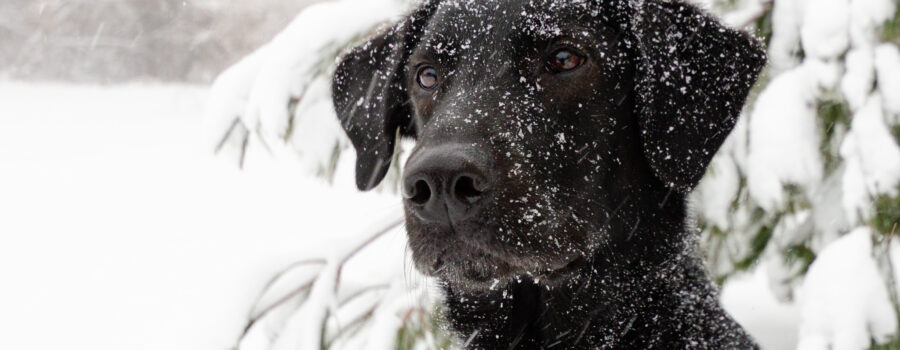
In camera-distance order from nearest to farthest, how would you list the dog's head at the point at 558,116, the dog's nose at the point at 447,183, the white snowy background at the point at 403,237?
the dog's nose at the point at 447,183
the dog's head at the point at 558,116
the white snowy background at the point at 403,237

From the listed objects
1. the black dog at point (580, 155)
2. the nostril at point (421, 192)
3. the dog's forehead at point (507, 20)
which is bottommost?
the nostril at point (421, 192)

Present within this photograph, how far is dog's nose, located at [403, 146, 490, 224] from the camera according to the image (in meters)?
1.86

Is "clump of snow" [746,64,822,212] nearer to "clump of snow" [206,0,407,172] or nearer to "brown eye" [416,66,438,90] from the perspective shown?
"brown eye" [416,66,438,90]

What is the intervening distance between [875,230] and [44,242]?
24.7 ft

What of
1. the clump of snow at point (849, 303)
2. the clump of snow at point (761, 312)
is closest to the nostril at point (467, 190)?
the clump of snow at point (849, 303)

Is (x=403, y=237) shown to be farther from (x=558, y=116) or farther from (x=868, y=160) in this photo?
(x=868, y=160)

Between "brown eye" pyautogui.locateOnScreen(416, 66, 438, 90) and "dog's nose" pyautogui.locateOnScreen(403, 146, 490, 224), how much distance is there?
2.04ft

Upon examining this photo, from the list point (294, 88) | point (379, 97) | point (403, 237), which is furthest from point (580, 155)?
point (403, 237)

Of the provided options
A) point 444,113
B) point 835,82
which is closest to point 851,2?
point 835,82

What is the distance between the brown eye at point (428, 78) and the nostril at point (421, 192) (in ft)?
2.20

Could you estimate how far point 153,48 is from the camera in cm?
1548

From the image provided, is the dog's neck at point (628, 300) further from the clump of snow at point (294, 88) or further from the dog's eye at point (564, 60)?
the clump of snow at point (294, 88)

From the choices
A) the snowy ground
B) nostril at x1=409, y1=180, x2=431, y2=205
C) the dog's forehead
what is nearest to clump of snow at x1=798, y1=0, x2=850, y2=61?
the dog's forehead

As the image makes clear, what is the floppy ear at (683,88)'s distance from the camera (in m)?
2.25
